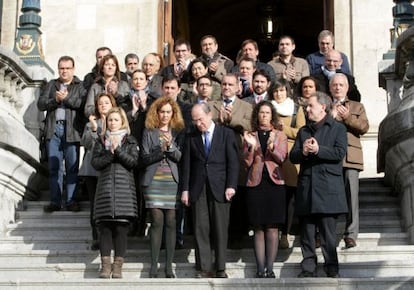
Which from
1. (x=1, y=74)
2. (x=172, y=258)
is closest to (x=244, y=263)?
(x=172, y=258)

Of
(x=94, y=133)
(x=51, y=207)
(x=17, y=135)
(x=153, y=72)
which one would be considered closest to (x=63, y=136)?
(x=17, y=135)

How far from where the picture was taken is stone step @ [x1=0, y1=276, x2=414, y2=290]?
8156 millimetres

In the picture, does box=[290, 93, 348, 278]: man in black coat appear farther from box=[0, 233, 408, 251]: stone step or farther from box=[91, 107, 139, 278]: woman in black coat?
box=[91, 107, 139, 278]: woman in black coat

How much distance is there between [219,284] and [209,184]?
1.10 m

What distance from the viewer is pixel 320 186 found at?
8758 millimetres

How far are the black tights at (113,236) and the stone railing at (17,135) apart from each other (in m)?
1.99

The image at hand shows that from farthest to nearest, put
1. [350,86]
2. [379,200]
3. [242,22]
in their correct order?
[242,22], [379,200], [350,86]

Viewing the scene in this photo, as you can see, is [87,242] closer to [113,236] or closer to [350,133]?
[113,236]

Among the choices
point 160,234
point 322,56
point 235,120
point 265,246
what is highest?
point 322,56

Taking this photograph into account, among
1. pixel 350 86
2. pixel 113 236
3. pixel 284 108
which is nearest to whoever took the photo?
pixel 113 236

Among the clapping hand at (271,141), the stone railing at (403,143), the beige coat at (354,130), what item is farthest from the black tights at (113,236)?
the stone railing at (403,143)

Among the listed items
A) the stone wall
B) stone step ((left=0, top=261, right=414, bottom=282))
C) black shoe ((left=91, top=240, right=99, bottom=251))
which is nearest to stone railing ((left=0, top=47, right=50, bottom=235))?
black shoe ((left=91, top=240, right=99, bottom=251))

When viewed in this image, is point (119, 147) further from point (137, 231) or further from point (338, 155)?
point (338, 155)

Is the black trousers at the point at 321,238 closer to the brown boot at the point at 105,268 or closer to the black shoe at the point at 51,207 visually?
the brown boot at the point at 105,268
